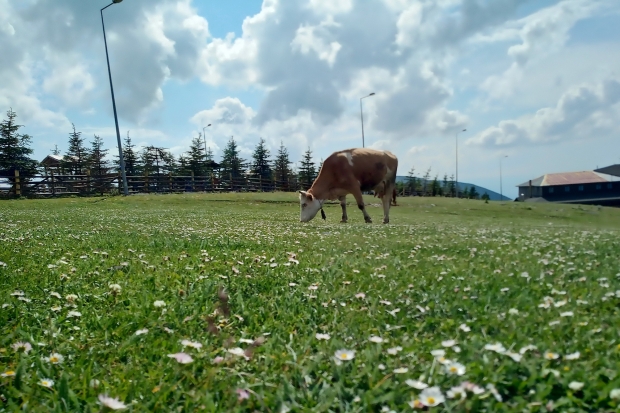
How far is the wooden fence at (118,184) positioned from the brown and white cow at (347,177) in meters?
30.9

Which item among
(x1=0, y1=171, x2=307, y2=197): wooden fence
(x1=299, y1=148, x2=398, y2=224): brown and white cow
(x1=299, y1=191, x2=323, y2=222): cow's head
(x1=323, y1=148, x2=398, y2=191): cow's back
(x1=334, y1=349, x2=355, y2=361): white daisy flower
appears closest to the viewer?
(x1=334, y1=349, x2=355, y2=361): white daisy flower

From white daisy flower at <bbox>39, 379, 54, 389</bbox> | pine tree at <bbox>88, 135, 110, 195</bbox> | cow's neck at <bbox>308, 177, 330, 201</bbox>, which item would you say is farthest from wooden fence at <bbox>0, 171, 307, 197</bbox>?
white daisy flower at <bbox>39, 379, 54, 389</bbox>

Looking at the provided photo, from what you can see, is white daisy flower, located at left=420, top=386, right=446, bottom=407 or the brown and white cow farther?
the brown and white cow

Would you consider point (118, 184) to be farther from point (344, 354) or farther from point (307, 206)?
point (344, 354)

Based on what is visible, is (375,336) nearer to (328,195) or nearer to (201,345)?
(201,345)

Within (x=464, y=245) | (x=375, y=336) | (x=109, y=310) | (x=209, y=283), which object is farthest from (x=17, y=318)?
(x=464, y=245)

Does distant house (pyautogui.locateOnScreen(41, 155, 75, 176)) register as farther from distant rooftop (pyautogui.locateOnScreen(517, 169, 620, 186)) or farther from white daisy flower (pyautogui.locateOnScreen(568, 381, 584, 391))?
distant rooftop (pyautogui.locateOnScreen(517, 169, 620, 186))

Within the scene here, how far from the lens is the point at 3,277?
5.11 meters

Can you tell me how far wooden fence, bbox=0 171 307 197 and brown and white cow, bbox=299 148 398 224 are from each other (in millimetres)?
30903

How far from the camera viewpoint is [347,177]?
20.2 m

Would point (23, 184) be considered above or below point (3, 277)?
above

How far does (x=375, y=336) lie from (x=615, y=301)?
212 centimetres

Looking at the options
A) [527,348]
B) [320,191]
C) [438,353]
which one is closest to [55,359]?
[438,353]

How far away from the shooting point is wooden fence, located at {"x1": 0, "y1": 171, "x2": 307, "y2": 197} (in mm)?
41125
